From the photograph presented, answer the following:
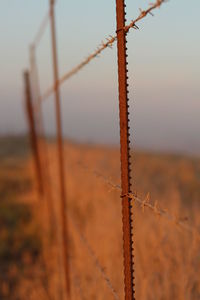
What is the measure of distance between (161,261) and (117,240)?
1098mm

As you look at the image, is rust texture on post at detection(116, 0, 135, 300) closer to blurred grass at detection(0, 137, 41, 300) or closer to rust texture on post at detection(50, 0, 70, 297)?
rust texture on post at detection(50, 0, 70, 297)

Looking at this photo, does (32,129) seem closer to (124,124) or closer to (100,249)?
(100,249)

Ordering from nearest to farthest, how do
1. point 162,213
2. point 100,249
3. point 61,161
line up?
point 162,213 → point 61,161 → point 100,249

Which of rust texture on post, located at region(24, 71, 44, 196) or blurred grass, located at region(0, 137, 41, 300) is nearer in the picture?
blurred grass, located at region(0, 137, 41, 300)

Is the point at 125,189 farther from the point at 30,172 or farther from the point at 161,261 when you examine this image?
the point at 30,172

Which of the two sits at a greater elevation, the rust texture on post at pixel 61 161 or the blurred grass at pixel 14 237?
the rust texture on post at pixel 61 161

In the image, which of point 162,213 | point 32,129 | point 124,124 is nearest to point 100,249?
point 124,124

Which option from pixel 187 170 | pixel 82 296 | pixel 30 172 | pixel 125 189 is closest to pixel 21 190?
pixel 30 172

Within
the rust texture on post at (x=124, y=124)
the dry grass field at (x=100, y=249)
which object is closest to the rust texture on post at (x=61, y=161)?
the dry grass field at (x=100, y=249)

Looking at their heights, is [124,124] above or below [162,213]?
above

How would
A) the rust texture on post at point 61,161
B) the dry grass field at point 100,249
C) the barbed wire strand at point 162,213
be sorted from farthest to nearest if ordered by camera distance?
the rust texture on post at point 61,161 < the dry grass field at point 100,249 < the barbed wire strand at point 162,213

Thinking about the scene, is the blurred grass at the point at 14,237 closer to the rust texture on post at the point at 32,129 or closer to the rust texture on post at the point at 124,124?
the rust texture on post at the point at 32,129

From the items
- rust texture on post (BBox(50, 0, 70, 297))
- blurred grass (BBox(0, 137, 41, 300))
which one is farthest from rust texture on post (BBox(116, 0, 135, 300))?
blurred grass (BBox(0, 137, 41, 300))

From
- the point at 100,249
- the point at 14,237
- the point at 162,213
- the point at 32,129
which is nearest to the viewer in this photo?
the point at 162,213
